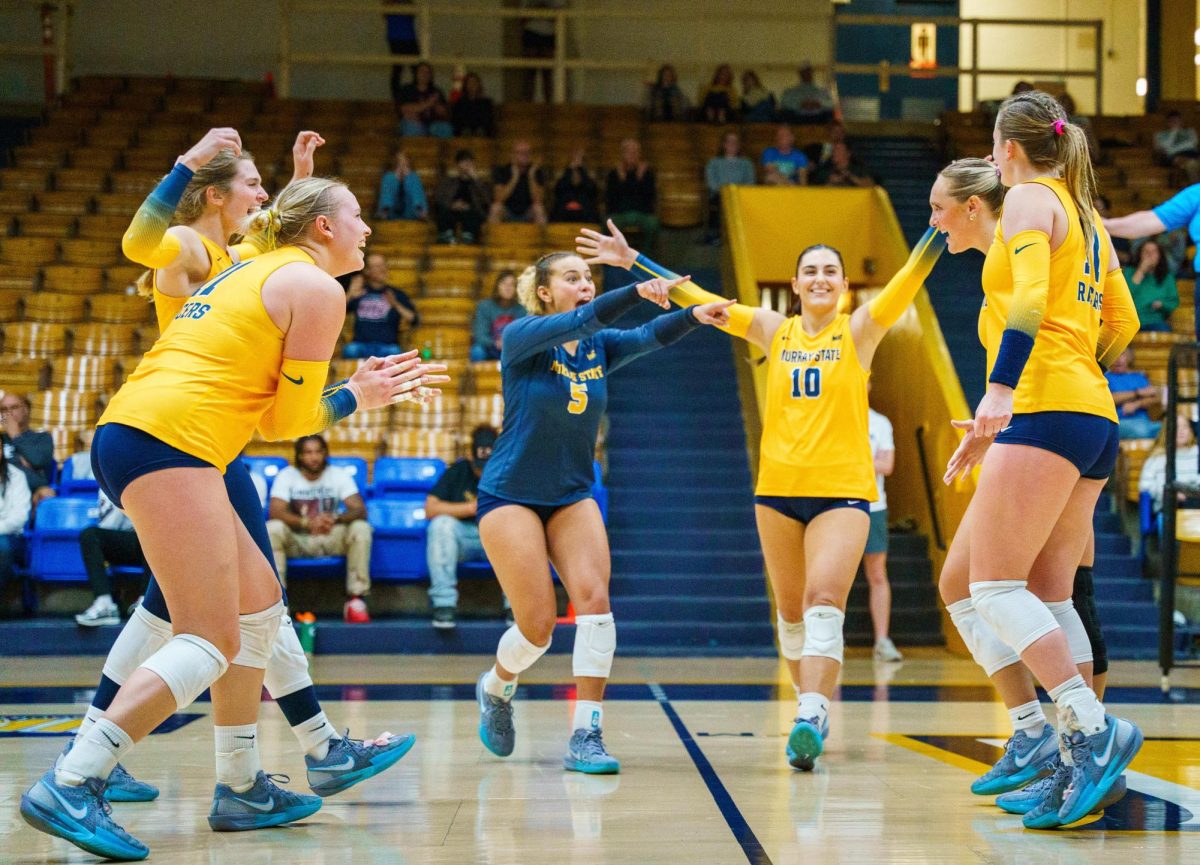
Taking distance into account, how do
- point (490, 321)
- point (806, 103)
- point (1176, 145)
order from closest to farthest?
point (490, 321) < point (1176, 145) < point (806, 103)

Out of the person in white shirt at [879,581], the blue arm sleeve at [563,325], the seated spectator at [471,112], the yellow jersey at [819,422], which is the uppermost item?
the seated spectator at [471,112]

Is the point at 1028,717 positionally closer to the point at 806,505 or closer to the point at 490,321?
the point at 806,505

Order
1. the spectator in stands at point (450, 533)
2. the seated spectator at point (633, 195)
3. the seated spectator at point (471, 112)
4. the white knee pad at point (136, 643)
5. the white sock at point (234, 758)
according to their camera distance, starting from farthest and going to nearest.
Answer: the seated spectator at point (471, 112)
the seated spectator at point (633, 195)
the spectator in stands at point (450, 533)
the white knee pad at point (136, 643)
the white sock at point (234, 758)

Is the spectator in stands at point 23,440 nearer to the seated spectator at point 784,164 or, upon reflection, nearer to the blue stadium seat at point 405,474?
the blue stadium seat at point 405,474

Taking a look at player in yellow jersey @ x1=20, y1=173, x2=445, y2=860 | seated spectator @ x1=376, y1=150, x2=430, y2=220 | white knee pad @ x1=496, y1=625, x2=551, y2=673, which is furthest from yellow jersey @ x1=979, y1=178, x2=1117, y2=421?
seated spectator @ x1=376, y1=150, x2=430, y2=220

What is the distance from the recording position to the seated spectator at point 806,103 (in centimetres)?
1519

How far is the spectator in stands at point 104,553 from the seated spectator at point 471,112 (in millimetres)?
7546

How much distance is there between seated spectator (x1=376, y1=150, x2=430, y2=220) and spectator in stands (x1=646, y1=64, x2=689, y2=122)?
12.4ft

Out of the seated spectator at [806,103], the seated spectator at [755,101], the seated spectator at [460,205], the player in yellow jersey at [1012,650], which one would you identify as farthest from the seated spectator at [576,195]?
the player in yellow jersey at [1012,650]

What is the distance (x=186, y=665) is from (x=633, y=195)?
32.8 ft

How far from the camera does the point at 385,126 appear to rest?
14797mm

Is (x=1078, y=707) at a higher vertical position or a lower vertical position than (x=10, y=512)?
higher

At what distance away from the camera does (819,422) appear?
4660mm

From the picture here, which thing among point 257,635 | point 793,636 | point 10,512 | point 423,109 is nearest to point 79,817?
point 257,635
